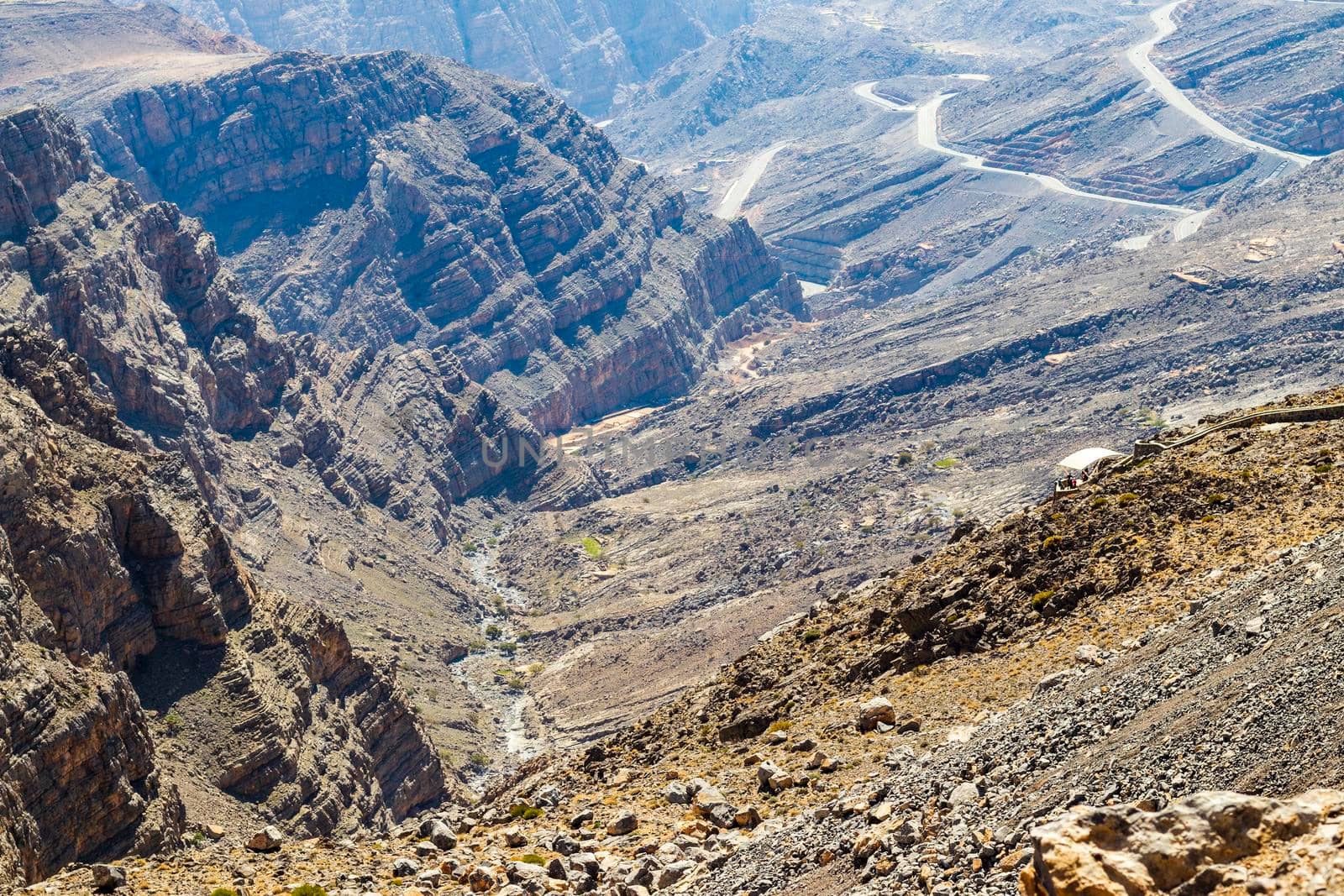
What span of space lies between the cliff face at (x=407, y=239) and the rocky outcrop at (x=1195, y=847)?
6037 inches

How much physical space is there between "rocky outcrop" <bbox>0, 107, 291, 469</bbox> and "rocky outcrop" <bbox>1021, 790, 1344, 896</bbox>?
83.2m

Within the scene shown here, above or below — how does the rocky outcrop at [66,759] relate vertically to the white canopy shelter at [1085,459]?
above

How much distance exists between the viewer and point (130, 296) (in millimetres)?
110188

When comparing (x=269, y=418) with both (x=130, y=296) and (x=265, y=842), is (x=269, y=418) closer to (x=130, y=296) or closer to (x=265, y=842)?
Answer: (x=130, y=296)

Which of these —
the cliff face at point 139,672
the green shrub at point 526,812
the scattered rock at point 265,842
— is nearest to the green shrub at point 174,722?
the cliff face at point 139,672

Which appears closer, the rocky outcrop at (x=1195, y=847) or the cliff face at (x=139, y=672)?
the rocky outcrop at (x=1195, y=847)

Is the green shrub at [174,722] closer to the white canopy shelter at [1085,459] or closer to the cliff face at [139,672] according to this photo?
the cliff face at [139,672]

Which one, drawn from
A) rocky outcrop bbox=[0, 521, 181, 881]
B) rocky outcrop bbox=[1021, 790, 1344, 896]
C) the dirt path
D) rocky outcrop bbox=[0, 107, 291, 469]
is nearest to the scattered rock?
rocky outcrop bbox=[0, 521, 181, 881]

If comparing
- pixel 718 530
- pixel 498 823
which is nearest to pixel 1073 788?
pixel 498 823

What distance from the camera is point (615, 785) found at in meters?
36.5

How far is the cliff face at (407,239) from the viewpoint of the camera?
585ft

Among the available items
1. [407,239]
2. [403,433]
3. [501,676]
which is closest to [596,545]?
[403,433]

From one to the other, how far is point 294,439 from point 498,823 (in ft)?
303

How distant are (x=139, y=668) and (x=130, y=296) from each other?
191ft
